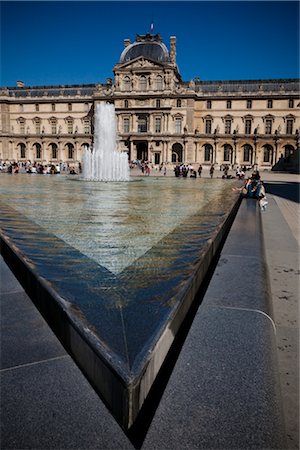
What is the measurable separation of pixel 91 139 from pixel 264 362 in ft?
187

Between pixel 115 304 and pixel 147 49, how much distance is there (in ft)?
190

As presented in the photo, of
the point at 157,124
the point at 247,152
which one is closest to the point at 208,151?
the point at 247,152

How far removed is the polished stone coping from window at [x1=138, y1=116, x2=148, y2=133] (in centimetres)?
5095

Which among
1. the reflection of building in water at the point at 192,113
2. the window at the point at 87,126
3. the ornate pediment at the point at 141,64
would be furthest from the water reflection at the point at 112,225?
the window at the point at 87,126

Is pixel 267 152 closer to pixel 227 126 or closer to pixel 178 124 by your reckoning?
pixel 227 126

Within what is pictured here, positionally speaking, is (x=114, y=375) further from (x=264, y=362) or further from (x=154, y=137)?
(x=154, y=137)

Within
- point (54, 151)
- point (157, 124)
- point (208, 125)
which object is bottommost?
point (54, 151)

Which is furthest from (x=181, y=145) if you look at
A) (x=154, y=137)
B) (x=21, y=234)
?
(x=21, y=234)

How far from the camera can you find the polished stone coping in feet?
5.08

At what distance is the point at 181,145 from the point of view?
5269 cm

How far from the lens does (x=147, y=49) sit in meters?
53.2

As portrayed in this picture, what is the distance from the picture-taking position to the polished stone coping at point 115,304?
1.55 meters

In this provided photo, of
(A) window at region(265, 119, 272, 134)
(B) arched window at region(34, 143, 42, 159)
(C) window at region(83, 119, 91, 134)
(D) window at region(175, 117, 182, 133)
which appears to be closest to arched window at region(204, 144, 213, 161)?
(D) window at region(175, 117, 182, 133)

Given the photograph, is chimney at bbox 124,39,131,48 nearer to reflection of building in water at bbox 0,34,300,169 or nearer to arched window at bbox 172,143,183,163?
reflection of building in water at bbox 0,34,300,169
